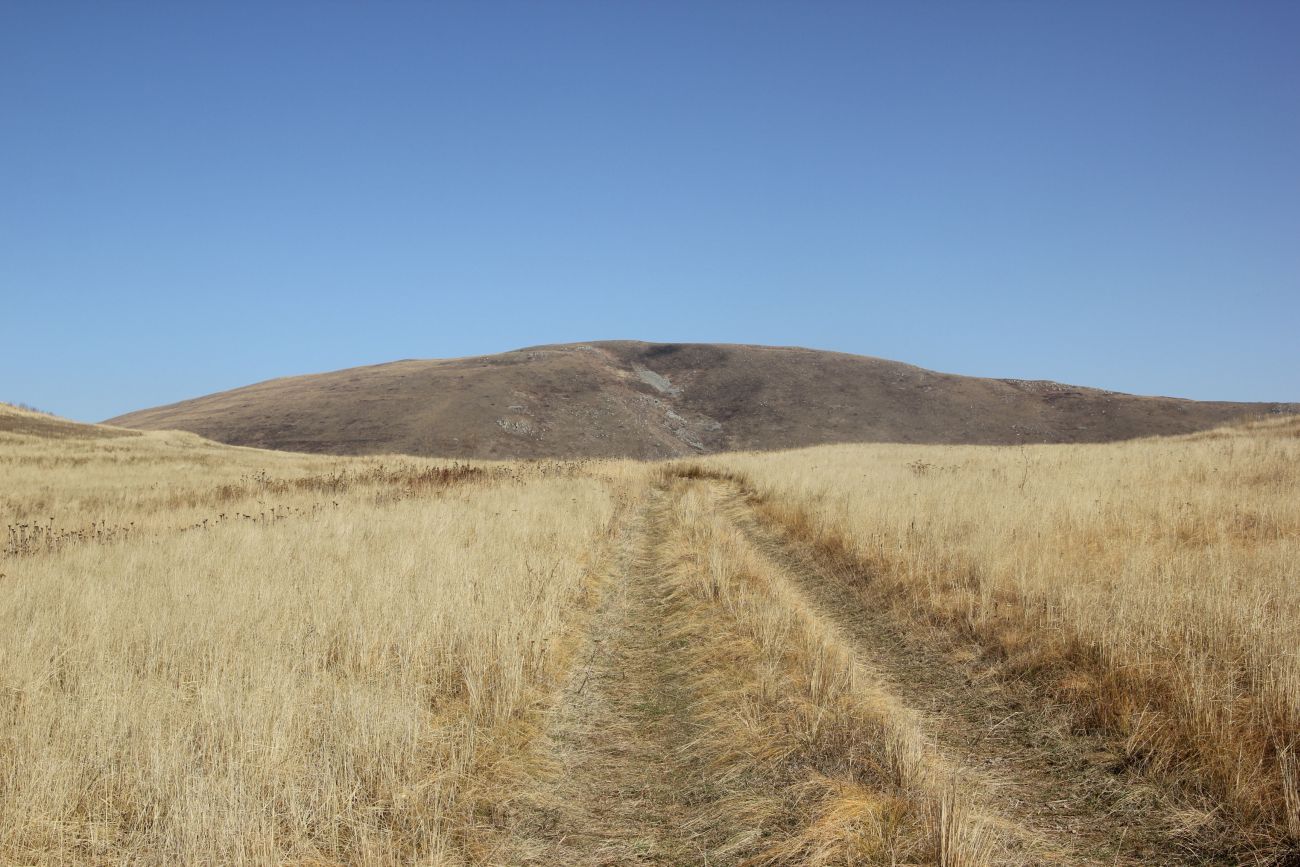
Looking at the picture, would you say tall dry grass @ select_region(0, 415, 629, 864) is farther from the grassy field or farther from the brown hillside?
the brown hillside

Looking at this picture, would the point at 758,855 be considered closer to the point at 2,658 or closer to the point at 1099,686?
the point at 1099,686

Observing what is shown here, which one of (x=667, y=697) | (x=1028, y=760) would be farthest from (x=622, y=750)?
(x=1028, y=760)

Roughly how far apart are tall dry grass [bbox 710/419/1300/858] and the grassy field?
0.03 meters

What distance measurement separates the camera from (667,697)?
6156mm

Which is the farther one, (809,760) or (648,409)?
(648,409)

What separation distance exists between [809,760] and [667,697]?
75.6 inches

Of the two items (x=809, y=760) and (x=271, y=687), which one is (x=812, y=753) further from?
(x=271, y=687)

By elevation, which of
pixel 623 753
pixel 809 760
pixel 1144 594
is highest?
pixel 1144 594

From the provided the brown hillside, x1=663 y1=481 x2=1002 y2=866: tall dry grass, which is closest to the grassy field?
x1=663 y1=481 x2=1002 y2=866: tall dry grass

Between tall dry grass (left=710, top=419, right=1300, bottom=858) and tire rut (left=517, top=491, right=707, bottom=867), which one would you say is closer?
tire rut (left=517, top=491, right=707, bottom=867)

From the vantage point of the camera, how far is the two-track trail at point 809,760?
363 centimetres

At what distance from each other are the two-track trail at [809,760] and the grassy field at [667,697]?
3cm

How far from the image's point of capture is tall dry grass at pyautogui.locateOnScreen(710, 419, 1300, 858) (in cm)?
421

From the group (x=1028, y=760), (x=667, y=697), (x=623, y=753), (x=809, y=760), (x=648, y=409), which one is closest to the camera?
(x=809, y=760)
